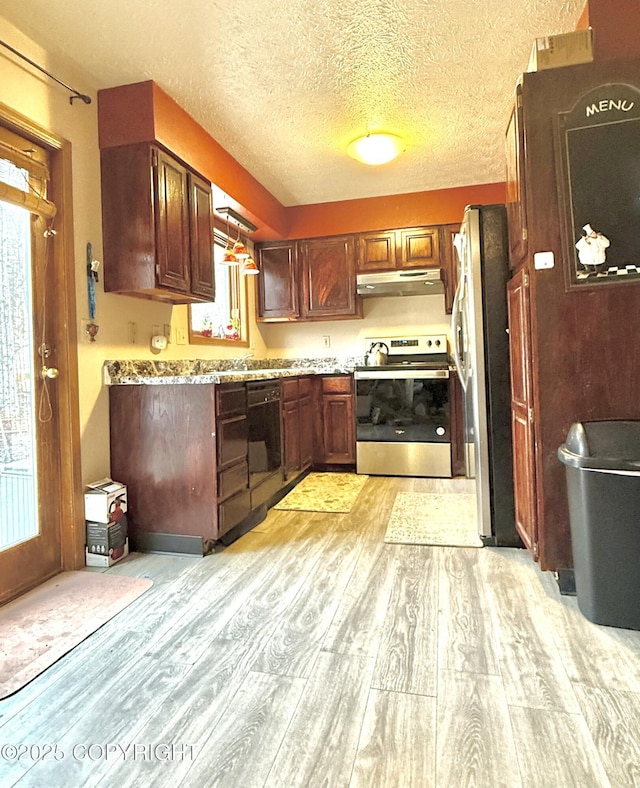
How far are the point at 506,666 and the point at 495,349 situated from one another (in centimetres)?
145

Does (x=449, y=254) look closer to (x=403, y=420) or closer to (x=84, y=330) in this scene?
(x=403, y=420)

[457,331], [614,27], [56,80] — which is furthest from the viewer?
[457,331]

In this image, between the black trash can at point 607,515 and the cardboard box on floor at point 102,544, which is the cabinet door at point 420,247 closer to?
the black trash can at point 607,515

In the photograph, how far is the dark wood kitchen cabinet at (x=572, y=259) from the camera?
1780mm

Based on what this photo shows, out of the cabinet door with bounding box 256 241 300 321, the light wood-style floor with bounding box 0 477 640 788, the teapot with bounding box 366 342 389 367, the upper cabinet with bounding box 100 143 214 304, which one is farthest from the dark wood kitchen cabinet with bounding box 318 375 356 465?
the light wood-style floor with bounding box 0 477 640 788

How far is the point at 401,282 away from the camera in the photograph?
420cm

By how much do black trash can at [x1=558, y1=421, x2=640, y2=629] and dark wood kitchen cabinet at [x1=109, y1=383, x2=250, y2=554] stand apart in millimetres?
1590

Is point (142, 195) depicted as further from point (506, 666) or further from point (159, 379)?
point (506, 666)

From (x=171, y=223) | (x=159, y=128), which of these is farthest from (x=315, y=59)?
(x=171, y=223)

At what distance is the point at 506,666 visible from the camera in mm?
1475

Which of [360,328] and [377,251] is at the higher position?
[377,251]

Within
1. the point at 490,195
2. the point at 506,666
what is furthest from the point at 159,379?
the point at 490,195

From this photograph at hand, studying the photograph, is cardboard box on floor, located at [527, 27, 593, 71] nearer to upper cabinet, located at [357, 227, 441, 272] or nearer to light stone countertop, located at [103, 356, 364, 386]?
light stone countertop, located at [103, 356, 364, 386]

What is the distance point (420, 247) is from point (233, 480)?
2.74 meters
